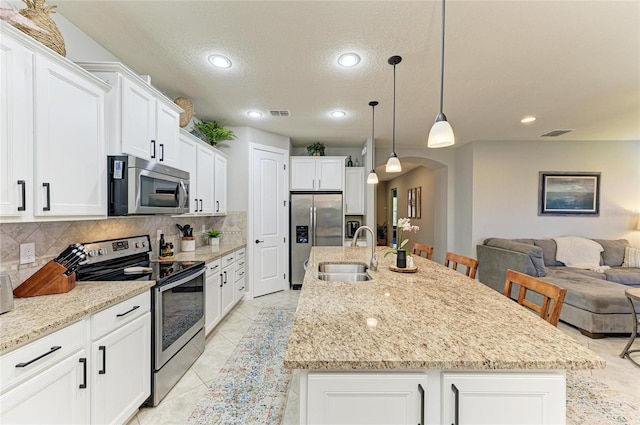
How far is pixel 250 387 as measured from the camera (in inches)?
84.8

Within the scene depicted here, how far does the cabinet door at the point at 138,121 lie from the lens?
6.32 ft

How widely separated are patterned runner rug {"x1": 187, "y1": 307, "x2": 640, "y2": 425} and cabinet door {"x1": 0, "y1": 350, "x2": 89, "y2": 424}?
75 cm

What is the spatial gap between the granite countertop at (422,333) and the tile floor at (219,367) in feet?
3.42

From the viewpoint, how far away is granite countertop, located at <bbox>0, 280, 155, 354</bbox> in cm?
108

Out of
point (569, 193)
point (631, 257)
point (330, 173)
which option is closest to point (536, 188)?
point (569, 193)

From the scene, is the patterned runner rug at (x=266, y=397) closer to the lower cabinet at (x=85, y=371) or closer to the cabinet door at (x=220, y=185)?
the lower cabinet at (x=85, y=371)

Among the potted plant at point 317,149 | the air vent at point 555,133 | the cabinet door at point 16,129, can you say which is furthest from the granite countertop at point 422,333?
the air vent at point 555,133

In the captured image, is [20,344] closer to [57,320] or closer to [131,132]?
[57,320]

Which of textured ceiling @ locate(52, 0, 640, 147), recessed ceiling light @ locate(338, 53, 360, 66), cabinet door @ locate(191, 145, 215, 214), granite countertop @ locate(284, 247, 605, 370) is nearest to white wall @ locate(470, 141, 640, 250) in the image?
textured ceiling @ locate(52, 0, 640, 147)

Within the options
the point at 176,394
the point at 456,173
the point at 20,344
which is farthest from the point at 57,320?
the point at 456,173

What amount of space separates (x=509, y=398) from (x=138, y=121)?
8.71 feet

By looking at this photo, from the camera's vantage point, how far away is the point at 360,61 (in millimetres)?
2385

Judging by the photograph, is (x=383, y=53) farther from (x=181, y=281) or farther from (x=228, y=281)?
(x=228, y=281)

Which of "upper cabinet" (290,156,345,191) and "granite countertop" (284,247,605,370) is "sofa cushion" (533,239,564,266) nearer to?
"upper cabinet" (290,156,345,191)
